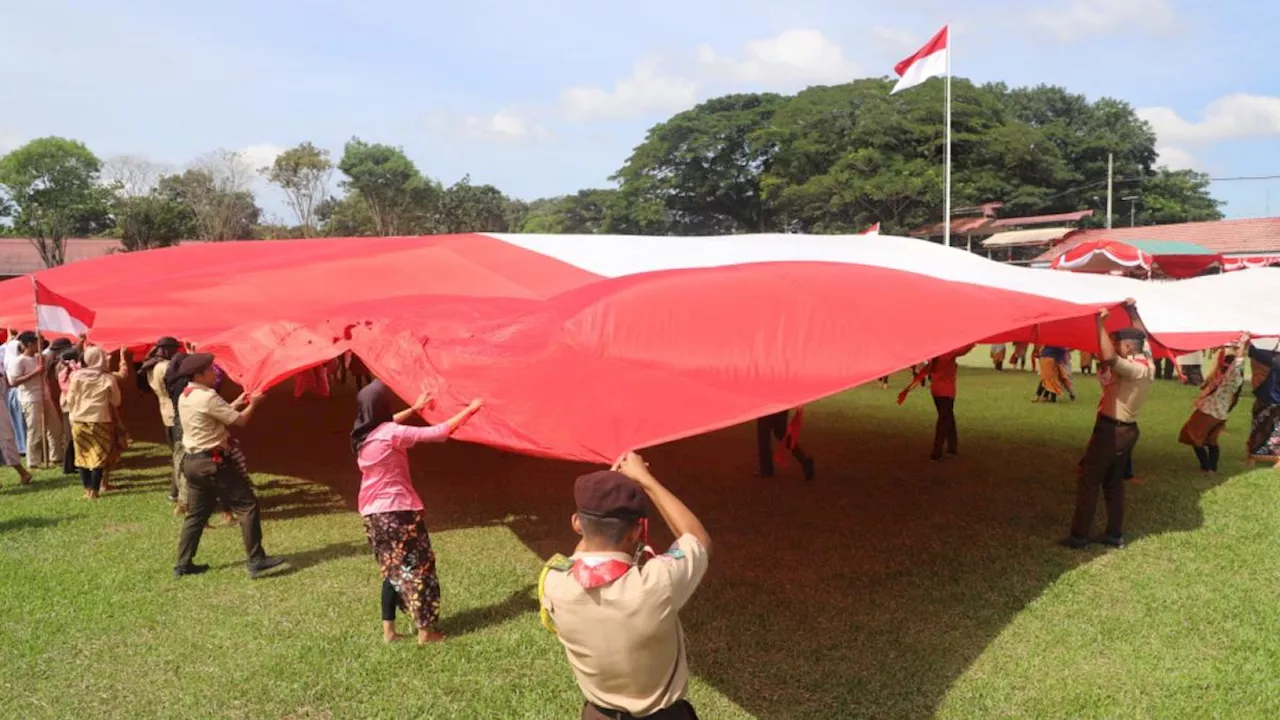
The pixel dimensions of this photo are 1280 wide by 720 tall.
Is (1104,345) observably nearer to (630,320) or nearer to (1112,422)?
(1112,422)

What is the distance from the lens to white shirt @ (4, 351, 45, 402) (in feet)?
30.1

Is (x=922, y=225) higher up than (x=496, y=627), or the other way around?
(x=922, y=225)

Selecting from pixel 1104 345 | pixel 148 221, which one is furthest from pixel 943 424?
pixel 148 221

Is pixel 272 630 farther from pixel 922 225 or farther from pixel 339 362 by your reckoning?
pixel 922 225

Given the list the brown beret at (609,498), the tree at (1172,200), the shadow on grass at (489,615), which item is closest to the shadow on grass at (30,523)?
the shadow on grass at (489,615)

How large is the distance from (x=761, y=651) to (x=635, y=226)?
155 feet

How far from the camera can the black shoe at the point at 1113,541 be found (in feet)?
20.7

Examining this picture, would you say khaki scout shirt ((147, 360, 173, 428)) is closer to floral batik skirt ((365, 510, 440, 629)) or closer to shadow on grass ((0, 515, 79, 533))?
shadow on grass ((0, 515, 79, 533))

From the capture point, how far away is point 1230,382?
852 centimetres

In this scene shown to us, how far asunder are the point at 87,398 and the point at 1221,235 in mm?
35494

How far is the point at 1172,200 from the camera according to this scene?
152 ft

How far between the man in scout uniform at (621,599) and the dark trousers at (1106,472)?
476cm

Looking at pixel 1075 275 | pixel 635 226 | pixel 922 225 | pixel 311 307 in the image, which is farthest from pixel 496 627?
pixel 635 226

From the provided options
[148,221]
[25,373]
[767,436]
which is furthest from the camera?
[148,221]
